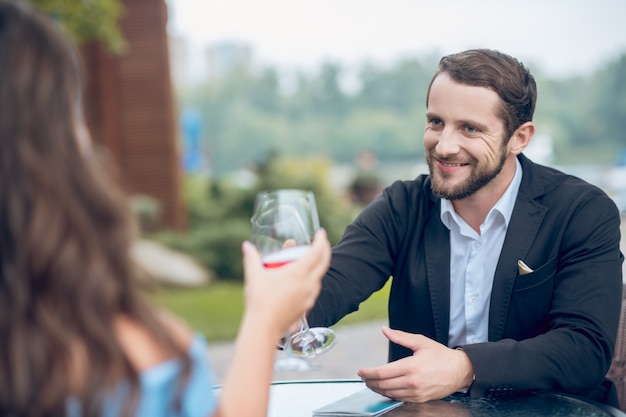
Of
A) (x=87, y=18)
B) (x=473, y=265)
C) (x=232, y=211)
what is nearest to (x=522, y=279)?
(x=473, y=265)

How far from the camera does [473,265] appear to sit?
220cm

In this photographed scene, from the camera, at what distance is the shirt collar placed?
7.31ft

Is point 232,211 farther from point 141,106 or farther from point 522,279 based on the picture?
point 522,279

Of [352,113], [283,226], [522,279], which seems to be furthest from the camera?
[352,113]

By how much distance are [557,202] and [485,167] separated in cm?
23

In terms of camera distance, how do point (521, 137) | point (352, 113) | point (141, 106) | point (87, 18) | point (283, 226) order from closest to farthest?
point (283, 226), point (521, 137), point (87, 18), point (141, 106), point (352, 113)

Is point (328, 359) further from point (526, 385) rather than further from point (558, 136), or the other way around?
point (558, 136)

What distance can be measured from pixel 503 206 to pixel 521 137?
25 centimetres

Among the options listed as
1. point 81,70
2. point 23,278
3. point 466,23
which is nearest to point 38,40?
point 81,70

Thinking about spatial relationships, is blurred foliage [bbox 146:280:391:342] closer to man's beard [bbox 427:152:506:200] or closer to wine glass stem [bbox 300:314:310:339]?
man's beard [bbox 427:152:506:200]

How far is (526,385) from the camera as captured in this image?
1.79 metres

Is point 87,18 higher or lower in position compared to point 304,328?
higher

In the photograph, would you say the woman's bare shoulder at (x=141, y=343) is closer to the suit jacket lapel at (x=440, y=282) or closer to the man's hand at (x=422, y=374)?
the man's hand at (x=422, y=374)

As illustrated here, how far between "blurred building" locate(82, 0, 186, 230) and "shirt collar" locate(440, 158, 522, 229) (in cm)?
750
